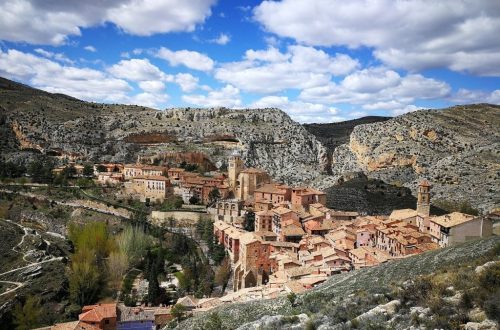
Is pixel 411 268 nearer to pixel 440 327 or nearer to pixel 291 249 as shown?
pixel 440 327

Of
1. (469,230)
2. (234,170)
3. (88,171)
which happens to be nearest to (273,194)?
(234,170)

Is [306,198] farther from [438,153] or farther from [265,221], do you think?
[438,153]

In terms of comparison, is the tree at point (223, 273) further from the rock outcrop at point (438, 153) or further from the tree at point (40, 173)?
the tree at point (40, 173)

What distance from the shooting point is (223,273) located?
4119cm

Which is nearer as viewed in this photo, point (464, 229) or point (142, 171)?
point (464, 229)

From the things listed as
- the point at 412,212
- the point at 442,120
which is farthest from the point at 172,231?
the point at 442,120

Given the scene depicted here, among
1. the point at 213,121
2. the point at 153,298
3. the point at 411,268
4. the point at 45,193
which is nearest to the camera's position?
the point at 411,268

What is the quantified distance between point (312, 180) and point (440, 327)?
7345 centimetres

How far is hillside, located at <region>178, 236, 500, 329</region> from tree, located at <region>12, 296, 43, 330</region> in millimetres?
14836

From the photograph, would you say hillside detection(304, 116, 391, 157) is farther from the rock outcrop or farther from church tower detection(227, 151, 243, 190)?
church tower detection(227, 151, 243, 190)

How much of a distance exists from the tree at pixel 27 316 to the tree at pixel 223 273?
14.4m

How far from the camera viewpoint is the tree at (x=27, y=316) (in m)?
31.0

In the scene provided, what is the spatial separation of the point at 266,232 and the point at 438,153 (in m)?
45.4

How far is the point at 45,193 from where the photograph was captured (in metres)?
62.3
